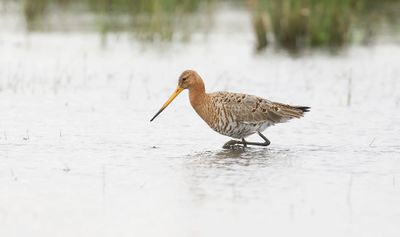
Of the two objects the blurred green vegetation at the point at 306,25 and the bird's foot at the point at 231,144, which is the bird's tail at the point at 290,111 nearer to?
the bird's foot at the point at 231,144

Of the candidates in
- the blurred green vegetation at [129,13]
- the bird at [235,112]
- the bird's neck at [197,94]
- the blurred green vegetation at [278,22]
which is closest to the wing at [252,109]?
the bird at [235,112]

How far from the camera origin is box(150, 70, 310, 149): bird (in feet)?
27.9

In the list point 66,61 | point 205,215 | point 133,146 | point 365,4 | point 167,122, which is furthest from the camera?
point 365,4

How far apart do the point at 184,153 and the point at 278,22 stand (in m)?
9.21

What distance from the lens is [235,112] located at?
852cm

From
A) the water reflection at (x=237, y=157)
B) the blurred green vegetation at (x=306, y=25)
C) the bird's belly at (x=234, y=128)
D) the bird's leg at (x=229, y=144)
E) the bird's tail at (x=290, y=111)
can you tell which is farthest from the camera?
the blurred green vegetation at (x=306, y=25)

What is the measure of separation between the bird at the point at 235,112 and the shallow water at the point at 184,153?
233 millimetres

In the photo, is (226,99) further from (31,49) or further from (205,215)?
(31,49)

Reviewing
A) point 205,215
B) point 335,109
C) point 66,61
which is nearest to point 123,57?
point 66,61

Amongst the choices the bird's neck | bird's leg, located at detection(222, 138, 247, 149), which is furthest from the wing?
bird's leg, located at detection(222, 138, 247, 149)

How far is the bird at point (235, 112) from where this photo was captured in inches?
335

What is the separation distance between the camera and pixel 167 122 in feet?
32.6

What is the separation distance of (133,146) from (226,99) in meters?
1.00

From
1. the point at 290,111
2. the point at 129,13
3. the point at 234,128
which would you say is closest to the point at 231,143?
the point at 234,128
